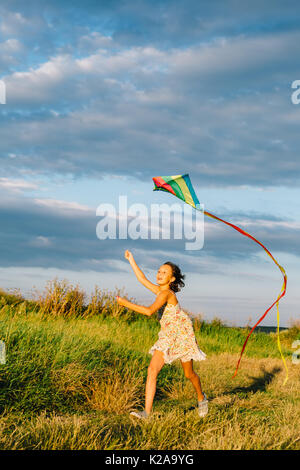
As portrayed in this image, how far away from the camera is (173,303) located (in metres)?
6.25

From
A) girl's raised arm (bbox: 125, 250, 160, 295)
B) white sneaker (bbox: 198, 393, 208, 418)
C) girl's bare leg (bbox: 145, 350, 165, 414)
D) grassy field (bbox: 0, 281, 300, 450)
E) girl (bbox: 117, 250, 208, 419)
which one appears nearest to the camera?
grassy field (bbox: 0, 281, 300, 450)

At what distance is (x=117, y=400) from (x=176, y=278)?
2.18 meters

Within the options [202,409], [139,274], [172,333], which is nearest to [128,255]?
[139,274]

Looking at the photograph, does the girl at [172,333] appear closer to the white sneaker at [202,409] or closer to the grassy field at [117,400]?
the white sneaker at [202,409]

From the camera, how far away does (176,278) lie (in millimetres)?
6395

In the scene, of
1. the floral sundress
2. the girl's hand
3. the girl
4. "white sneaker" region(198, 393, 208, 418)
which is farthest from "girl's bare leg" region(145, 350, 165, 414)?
the girl's hand

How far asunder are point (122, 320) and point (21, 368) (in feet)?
29.5

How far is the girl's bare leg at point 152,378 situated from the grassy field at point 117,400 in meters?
0.19

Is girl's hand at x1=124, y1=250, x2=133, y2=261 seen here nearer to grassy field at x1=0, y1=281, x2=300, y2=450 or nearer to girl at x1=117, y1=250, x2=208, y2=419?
girl at x1=117, y1=250, x2=208, y2=419

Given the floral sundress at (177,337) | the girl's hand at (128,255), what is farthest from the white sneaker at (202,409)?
the girl's hand at (128,255)

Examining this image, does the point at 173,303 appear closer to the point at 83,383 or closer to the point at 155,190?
the point at 155,190

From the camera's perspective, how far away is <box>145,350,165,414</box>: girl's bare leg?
19.1ft

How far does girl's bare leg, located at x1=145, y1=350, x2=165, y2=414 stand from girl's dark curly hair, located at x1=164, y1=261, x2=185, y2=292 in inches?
34.2
